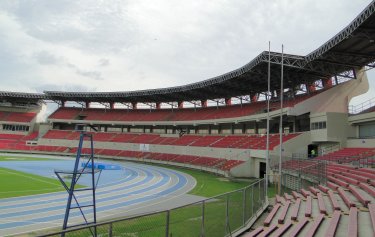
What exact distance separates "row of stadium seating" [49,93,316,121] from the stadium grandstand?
27cm

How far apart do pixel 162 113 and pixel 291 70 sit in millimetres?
35849

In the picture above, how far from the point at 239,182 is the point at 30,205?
20233 millimetres

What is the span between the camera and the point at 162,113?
2776 inches

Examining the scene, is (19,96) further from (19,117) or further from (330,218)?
(330,218)

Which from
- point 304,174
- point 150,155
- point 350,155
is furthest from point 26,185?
point 150,155

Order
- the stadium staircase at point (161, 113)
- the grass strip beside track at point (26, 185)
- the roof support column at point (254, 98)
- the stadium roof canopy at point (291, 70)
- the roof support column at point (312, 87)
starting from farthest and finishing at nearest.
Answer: the roof support column at point (254, 98) < the stadium staircase at point (161, 113) < the roof support column at point (312, 87) < the stadium roof canopy at point (291, 70) < the grass strip beside track at point (26, 185)

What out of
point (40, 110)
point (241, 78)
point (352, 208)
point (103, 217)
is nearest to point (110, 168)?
point (241, 78)

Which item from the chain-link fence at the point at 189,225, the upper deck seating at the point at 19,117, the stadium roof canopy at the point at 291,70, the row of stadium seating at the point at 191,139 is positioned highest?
the stadium roof canopy at the point at 291,70

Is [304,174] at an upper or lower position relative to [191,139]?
lower

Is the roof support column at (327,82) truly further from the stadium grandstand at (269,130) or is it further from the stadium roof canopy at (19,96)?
the stadium roof canopy at (19,96)

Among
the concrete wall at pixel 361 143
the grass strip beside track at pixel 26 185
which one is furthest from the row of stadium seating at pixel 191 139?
the grass strip beside track at pixel 26 185

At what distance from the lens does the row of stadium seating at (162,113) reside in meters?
53.3

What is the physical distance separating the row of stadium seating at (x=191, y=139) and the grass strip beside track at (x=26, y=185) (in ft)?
73.8

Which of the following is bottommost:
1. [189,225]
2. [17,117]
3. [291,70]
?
[189,225]
